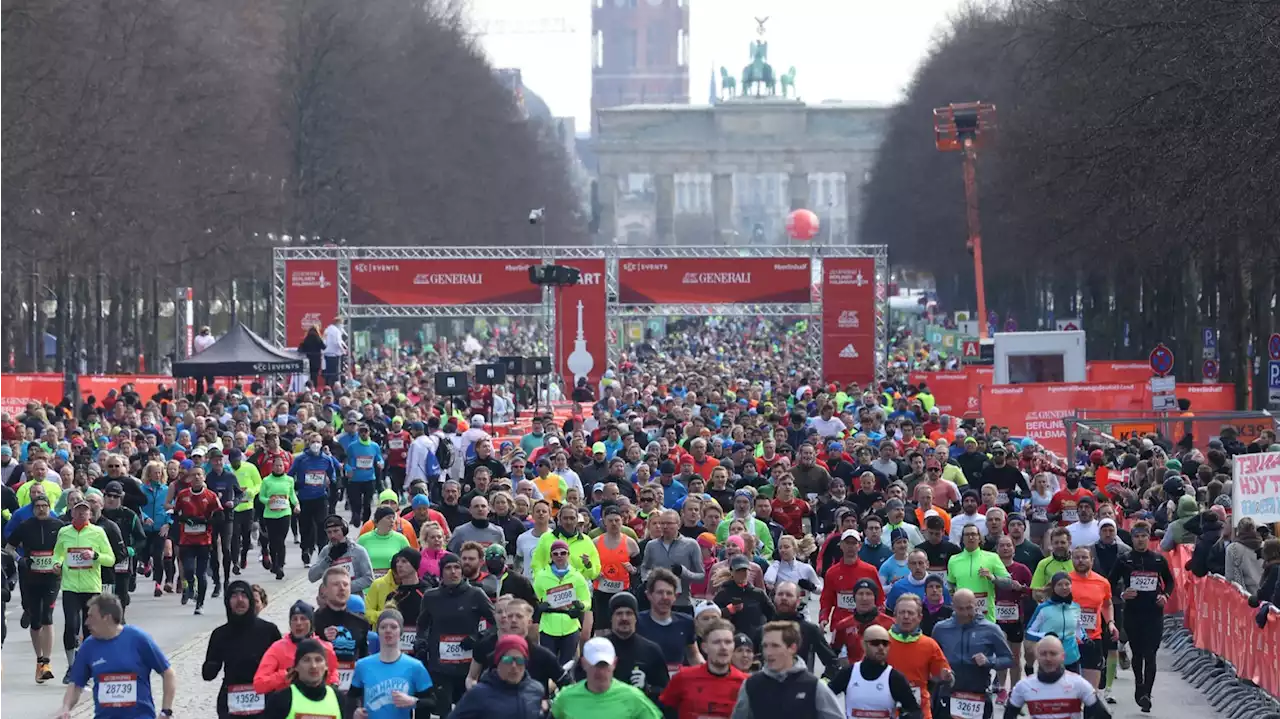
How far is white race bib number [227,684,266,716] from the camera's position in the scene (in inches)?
507

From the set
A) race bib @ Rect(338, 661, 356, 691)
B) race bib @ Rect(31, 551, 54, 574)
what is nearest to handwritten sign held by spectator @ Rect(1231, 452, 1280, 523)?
race bib @ Rect(338, 661, 356, 691)

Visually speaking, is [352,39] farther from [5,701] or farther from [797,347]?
[5,701]

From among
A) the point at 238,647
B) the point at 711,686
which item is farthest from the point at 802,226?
the point at 711,686

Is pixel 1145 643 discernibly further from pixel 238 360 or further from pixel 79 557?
pixel 238 360

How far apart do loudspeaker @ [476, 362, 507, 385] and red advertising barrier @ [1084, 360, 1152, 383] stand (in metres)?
14.0

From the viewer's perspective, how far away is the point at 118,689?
1284 cm

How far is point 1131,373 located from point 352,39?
31.8 metres

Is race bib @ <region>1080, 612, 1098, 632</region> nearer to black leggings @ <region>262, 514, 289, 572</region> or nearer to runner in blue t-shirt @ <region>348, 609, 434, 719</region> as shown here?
runner in blue t-shirt @ <region>348, 609, 434, 719</region>

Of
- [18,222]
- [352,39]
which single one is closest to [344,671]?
[18,222]

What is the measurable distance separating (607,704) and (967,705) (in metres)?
3.53

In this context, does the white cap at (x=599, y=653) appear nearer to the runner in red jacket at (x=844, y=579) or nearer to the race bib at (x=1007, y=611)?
the runner in red jacket at (x=844, y=579)

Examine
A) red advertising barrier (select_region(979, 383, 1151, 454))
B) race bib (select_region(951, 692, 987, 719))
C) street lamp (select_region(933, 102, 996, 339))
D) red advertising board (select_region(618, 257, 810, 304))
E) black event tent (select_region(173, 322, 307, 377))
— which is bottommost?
race bib (select_region(951, 692, 987, 719))

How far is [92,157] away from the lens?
48500 millimetres

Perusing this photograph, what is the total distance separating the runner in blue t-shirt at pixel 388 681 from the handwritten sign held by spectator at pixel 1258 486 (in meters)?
7.66
